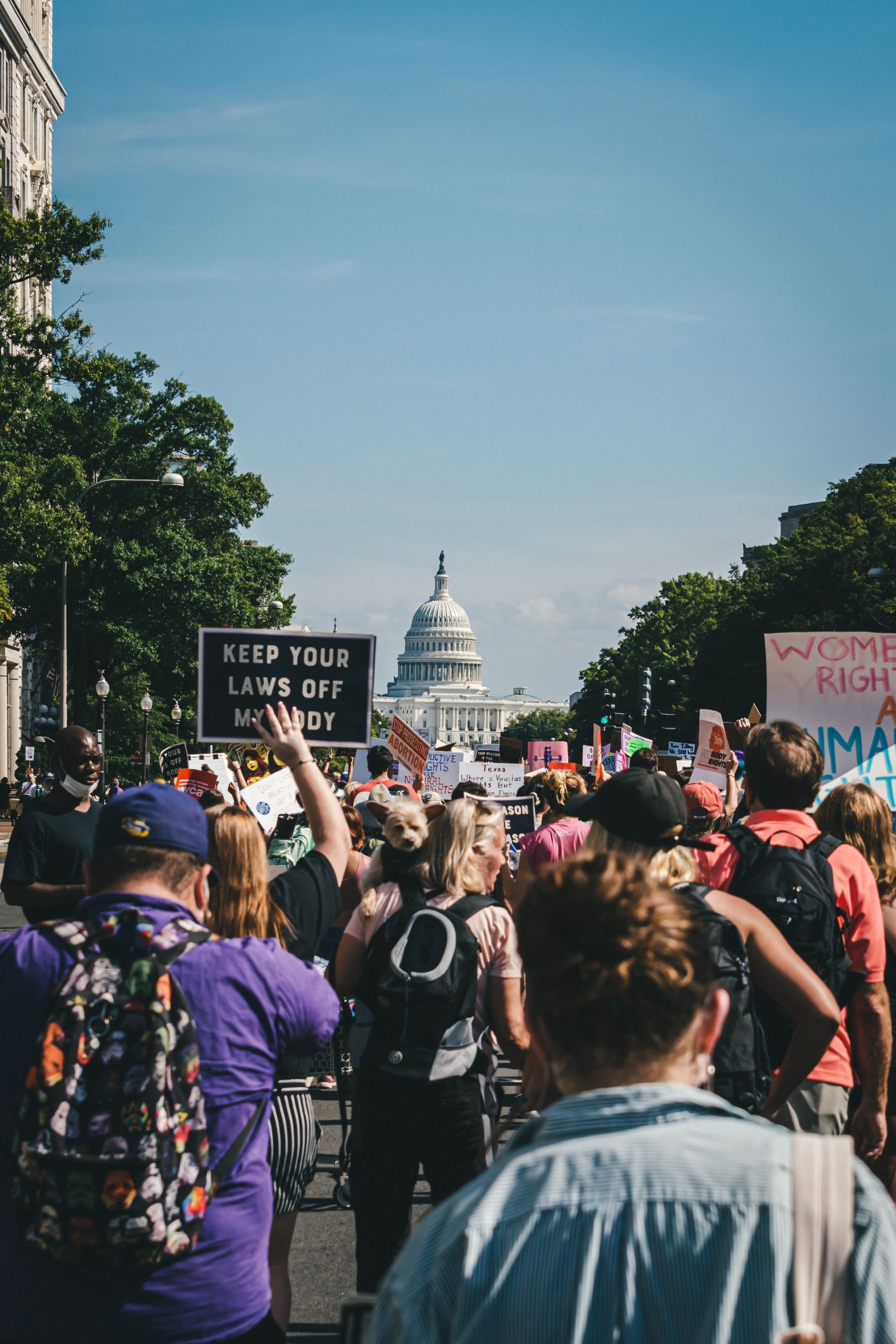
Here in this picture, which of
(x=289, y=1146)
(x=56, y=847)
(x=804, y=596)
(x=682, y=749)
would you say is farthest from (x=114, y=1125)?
(x=804, y=596)

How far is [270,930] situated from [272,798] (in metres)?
5.83

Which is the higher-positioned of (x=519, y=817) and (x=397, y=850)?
(x=397, y=850)

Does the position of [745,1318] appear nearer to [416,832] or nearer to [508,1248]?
[508,1248]

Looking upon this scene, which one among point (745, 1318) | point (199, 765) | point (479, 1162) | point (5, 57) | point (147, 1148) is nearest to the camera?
point (745, 1318)

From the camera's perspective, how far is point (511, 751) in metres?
20.0

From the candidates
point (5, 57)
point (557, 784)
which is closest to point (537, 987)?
point (557, 784)

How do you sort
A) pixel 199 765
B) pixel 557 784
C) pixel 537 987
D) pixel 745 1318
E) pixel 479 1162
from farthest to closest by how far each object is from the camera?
pixel 199 765 → pixel 557 784 → pixel 479 1162 → pixel 537 987 → pixel 745 1318

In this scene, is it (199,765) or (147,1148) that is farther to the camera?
(199,765)

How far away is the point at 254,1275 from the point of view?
2.84 m

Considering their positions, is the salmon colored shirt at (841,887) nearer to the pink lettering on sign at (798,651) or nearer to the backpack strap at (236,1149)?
the backpack strap at (236,1149)

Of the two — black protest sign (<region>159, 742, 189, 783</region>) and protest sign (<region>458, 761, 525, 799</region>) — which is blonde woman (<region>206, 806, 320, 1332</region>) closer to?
black protest sign (<region>159, 742, 189, 783</region>)

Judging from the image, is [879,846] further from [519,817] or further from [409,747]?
[409,747]

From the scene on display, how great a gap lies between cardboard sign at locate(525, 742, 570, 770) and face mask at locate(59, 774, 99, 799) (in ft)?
→ 52.3

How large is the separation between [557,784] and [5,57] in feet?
155
